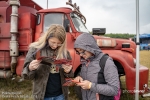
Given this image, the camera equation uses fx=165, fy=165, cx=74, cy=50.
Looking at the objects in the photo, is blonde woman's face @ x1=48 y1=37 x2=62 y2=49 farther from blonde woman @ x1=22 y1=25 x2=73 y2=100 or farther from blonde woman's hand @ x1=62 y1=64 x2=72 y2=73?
blonde woman's hand @ x1=62 y1=64 x2=72 y2=73

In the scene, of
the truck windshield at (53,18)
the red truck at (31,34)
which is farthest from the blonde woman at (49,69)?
the truck windshield at (53,18)

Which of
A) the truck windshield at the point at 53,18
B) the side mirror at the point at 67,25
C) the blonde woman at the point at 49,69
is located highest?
the truck windshield at the point at 53,18

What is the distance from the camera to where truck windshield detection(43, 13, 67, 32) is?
12.7 ft

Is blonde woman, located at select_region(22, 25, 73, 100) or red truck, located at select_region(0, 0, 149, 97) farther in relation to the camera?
red truck, located at select_region(0, 0, 149, 97)

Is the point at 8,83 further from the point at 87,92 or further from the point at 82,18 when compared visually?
the point at 87,92

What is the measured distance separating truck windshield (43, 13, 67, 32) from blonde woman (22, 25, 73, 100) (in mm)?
2218

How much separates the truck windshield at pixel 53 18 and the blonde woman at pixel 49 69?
222cm

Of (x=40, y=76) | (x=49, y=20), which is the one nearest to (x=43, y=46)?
(x=40, y=76)

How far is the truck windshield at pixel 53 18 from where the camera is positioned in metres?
3.88

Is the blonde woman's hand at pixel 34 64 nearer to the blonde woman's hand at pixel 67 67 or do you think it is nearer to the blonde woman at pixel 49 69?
the blonde woman at pixel 49 69

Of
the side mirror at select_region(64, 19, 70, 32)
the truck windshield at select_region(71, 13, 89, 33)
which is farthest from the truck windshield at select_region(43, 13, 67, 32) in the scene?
the truck windshield at select_region(71, 13, 89, 33)

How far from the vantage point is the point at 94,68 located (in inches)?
60.9

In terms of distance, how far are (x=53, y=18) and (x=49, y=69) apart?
2416 mm

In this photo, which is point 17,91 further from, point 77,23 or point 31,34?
point 77,23
